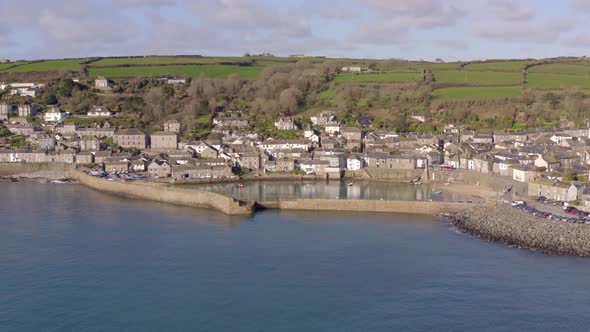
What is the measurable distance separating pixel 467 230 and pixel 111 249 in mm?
9939

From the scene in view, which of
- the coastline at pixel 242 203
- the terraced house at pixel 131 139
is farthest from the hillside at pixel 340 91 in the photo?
the coastline at pixel 242 203

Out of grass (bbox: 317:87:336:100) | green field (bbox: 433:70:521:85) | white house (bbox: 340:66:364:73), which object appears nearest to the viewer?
grass (bbox: 317:87:336:100)

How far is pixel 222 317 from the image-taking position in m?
12.2

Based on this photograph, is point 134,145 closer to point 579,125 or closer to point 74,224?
point 74,224

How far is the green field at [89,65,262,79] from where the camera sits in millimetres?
49000

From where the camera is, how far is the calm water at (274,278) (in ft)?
39.6

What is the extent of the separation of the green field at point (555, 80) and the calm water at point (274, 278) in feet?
88.9

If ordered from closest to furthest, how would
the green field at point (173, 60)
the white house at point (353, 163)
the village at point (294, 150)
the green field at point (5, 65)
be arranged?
the village at point (294, 150) < the white house at point (353, 163) < the green field at point (5, 65) < the green field at point (173, 60)

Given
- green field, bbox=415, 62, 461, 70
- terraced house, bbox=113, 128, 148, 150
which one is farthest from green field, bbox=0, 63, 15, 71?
green field, bbox=415, 62, 461, 70

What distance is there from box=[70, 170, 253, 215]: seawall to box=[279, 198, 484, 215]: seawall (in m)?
1.77

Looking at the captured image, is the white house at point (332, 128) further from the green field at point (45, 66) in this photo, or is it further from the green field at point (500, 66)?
the green field at point (45, 66)

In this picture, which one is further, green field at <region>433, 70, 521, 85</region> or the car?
green field at <region>433, 70, 521, 85</region>

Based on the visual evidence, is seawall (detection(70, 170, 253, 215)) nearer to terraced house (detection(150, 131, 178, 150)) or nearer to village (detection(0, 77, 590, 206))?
village (detection(0, 77, 590, 206))

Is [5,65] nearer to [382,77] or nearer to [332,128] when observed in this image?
[332,128]
